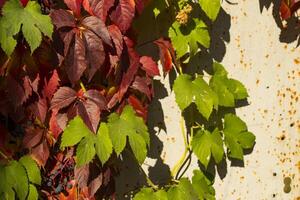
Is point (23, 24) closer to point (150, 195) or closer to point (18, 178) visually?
point (18, 178)

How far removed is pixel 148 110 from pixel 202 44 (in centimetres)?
32

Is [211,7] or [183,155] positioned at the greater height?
[211,7]

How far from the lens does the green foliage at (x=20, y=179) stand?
65.5 inches

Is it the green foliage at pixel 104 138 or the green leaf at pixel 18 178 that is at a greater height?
the green foliage at pixel 104 138

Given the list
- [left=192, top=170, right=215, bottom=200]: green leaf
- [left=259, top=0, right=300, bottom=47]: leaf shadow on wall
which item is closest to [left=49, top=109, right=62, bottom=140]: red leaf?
[left=192, top=170, right=215, bottom=200]: green leaf

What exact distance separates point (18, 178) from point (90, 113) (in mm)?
298

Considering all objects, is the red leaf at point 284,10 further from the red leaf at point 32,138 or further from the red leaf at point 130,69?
the red leaf at point 32,138

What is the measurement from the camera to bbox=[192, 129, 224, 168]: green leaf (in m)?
1.96

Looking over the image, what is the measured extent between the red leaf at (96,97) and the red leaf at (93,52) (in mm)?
64

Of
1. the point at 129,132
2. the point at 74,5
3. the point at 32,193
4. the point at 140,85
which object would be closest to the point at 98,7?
the point at 74,5

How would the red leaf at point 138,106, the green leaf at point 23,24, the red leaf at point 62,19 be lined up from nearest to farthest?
the green leaf at point 23,24, the red leaf at point 62,19, the red leaf at point 138,106

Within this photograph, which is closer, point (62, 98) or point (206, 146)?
point (62, 98)

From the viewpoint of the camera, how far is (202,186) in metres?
2.04

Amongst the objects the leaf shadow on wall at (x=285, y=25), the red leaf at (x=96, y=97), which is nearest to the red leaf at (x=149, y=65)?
the red leaf at (x=96, y=97)
